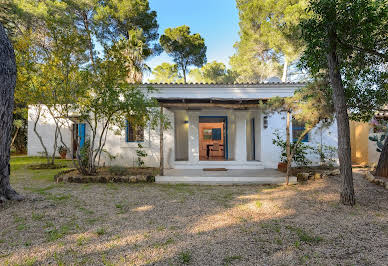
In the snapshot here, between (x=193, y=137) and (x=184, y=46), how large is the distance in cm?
1486

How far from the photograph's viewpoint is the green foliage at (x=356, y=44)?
12.1ft

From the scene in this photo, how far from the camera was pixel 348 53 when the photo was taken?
4.48 m

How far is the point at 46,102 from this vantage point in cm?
752

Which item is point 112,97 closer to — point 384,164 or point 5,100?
point 5,100

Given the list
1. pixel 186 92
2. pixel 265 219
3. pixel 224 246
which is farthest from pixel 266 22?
pixel 224 246

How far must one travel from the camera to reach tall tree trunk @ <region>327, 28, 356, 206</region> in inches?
164

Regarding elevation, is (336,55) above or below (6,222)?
above

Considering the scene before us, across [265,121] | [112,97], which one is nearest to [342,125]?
[265,121]

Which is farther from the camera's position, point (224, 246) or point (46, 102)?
point (46, 102)

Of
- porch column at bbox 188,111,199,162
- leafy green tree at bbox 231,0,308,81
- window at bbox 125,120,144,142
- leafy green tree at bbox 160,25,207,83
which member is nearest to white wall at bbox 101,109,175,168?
window at bbox 125,120,144,142

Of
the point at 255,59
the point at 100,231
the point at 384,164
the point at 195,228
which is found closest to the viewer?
the point at 100,231

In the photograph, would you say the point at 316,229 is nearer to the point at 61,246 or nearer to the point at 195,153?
the point at 61,246

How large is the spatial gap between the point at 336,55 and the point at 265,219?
3.38m

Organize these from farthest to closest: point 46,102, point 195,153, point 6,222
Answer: point 195,153 → point 46,102 → point 6,222
